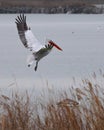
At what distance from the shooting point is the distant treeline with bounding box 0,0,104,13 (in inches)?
2219

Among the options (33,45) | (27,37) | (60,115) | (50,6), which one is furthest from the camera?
(50,6)

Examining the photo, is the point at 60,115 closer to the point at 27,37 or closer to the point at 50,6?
the point at 27,37

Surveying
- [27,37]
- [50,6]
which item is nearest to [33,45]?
[27,37]

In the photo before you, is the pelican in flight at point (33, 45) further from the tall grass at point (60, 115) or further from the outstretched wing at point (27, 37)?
the tall grass at point (60, 115)

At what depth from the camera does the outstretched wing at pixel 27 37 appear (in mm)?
6348

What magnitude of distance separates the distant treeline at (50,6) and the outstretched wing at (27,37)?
4776 centimetres

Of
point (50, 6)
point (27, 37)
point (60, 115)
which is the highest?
point (27, 37)

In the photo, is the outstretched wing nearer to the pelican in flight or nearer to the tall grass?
the pelican in flight

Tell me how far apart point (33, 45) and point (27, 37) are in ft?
1.33

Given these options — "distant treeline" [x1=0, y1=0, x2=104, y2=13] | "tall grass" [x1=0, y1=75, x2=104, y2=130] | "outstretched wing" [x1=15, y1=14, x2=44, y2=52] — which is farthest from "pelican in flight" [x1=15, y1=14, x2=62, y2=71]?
"distant treeline" [x1=0, y1=0, x2=104, y2=13]

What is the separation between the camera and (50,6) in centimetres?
5919

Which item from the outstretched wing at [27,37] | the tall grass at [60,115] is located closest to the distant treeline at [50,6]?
the outstretched wing at [27,37]

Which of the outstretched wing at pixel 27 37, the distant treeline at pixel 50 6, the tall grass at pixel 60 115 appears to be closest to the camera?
the tall grass at pixel 60 115

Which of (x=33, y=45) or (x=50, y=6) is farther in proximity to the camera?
(x=50, y=6)
